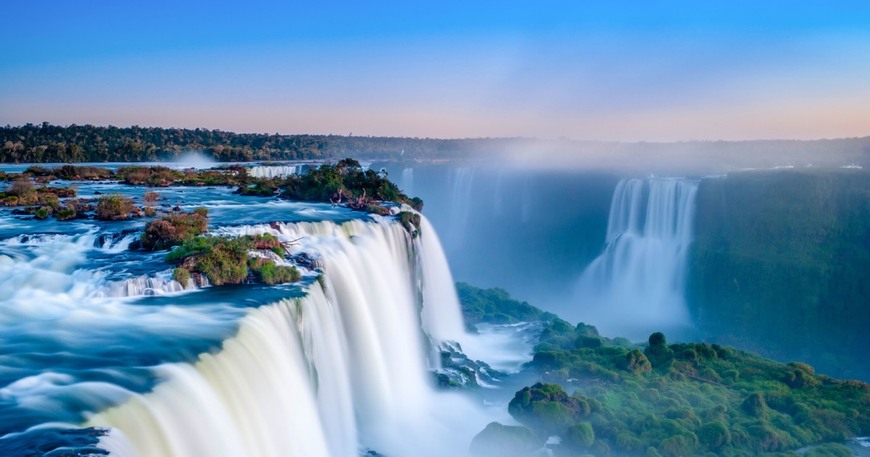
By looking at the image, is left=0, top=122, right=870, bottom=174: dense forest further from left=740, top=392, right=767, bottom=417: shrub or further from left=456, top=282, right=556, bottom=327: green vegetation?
left=740, top=392, right=767, bottom=417: shrub

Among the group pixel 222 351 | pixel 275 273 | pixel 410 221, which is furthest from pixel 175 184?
pixel 222 351

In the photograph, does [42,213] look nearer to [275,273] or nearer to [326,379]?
[275,273]

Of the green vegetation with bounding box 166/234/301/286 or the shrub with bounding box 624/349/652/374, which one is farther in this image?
the shrub with bounding box 624/349/652/374

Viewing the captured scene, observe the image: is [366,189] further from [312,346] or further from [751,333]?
[751,333]

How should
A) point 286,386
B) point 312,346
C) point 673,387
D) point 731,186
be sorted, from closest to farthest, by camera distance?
1. point 286,386
2. point 312,346
3. point 673,387
4. point 731,186

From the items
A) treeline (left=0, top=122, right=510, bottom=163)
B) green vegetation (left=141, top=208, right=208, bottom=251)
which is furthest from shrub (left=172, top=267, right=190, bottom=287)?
treeline (left=0, top=122, right=510, bottom=163)

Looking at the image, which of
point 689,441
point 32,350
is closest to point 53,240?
point 32,350
